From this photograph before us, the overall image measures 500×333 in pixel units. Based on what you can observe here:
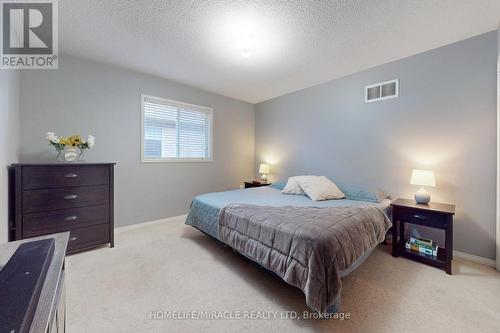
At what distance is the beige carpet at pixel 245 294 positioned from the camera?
1398 millimetres

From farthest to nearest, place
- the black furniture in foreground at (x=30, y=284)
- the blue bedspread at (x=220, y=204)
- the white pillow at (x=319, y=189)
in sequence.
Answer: the white pillow at (x=319, y=189) < the blue bedspread at (x=220, y=204) < the black furniture in foreground at (x=30, y=284)

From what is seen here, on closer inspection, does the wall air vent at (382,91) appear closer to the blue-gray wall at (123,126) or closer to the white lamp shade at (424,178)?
the white lamp shade at (424,178)

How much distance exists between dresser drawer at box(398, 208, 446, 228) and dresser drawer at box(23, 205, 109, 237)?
3.60 m

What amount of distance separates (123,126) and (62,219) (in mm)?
1507

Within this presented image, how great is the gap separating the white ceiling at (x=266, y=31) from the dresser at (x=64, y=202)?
151 centimetres

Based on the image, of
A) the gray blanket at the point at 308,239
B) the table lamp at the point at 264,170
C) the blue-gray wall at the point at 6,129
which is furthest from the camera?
the table lamp at the point at 264,170

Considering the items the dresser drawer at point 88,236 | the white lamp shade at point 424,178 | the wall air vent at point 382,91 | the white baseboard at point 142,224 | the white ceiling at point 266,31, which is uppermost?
the white ceiling at point 266,31

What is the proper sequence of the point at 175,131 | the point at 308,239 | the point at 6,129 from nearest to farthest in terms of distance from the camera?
1. the point at 308,239
2. the point at 6,129
3. the point at 175,131

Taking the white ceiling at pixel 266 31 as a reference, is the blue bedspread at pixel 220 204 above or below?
below

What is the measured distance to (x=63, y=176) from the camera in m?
2.26

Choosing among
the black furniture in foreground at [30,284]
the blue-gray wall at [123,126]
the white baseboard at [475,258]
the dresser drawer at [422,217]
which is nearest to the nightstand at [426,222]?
the dresser drawer at [422,217]

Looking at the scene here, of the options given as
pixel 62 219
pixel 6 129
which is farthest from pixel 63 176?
pixel 6 129

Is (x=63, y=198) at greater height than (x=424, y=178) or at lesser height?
lesser

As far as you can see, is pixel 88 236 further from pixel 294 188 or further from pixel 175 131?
pixel 294 188
